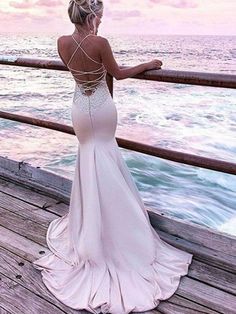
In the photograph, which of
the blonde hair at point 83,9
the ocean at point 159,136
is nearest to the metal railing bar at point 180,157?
the ocean at point 159,136

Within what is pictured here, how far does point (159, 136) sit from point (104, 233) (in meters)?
7.77

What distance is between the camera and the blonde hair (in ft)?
6.54

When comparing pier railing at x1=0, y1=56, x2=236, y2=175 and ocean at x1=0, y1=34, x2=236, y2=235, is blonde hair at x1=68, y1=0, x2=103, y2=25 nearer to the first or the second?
pier railing at x1=0, y1=56, x2=236, y2=175

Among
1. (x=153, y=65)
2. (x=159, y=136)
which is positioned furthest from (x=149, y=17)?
(x=153, y=65)

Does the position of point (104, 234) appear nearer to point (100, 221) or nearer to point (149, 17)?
point (100, 221)

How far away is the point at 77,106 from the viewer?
7.55 feet

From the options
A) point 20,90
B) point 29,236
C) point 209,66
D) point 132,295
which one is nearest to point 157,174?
point 29,236

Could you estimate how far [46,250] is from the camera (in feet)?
8.07

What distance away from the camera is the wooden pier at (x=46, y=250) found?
199cm

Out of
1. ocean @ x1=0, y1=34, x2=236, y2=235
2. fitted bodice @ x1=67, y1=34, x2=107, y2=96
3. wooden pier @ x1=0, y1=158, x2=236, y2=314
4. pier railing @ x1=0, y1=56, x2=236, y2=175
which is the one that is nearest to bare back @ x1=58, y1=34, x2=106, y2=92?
fitted bodice @ x1=67, y1=34, x2=107, y2=96

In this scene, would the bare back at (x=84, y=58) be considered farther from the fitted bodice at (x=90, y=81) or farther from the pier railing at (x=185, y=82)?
the pier railing at (x=185, y=82)

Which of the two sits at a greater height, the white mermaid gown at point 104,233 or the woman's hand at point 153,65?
the woman's hand at point 153,65

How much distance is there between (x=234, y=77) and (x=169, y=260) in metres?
1.00

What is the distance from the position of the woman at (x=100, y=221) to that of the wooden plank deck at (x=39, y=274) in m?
0.05
